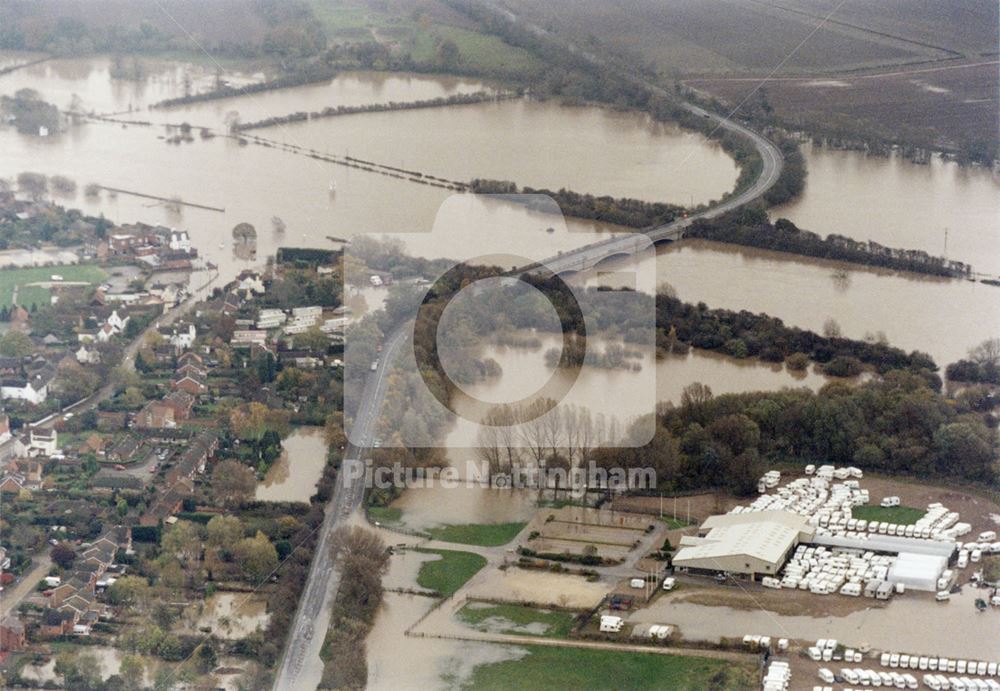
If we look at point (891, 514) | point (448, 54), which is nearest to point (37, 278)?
→ point (448, 54)

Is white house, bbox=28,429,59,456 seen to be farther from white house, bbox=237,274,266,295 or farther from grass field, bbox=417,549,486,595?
white house, bbox=237,274,266,295

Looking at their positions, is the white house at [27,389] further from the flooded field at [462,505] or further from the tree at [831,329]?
the tree at [831,329]

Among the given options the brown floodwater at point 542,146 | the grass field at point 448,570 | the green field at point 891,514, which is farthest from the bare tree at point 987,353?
the grass field at point 448,570

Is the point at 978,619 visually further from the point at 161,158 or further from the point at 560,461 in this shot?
the point at 161,158

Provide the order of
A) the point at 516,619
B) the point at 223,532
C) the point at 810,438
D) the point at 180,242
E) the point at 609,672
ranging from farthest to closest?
the point at 180,242
the point at 810,438
the point at 223,532
the point at 516,619
the point at 609,672

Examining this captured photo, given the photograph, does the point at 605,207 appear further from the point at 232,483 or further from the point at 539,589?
the point at 539,589

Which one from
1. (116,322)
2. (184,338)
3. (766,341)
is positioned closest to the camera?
(766,341)

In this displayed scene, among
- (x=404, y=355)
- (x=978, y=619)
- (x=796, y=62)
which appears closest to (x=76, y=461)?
(x=404, y=355)
